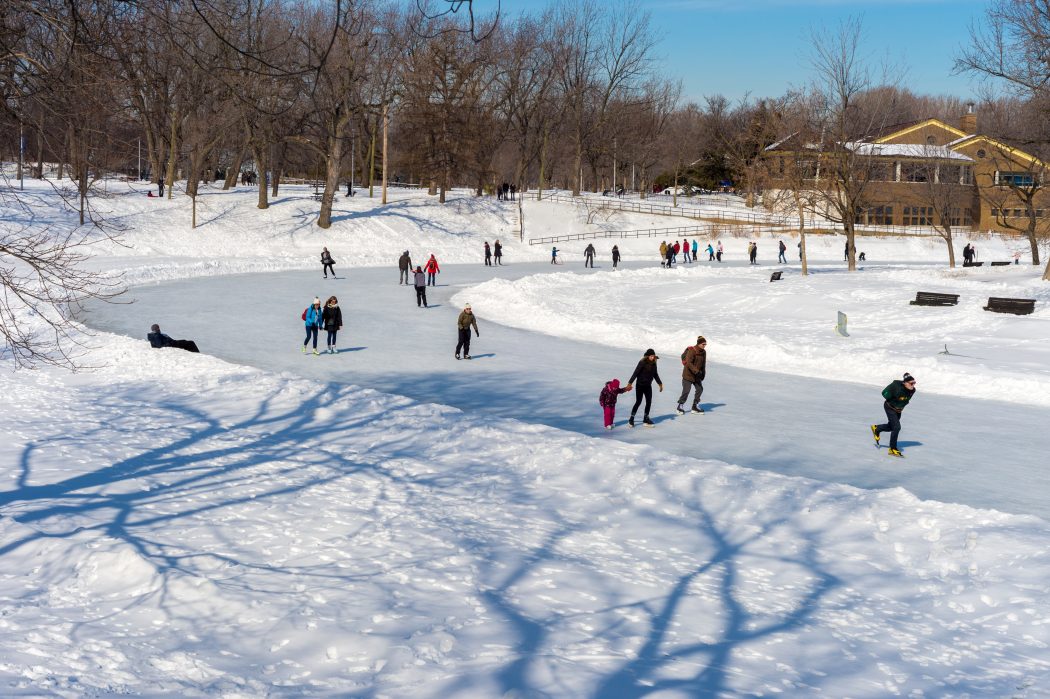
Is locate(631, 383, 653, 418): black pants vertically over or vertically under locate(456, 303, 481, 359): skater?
under

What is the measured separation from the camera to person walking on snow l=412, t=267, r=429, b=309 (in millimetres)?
26859

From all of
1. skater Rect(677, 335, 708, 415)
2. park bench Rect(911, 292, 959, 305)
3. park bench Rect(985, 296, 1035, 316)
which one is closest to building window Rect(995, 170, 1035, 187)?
park bench Rect(911, 292, 959, 305)

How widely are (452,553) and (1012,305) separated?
21520 mm

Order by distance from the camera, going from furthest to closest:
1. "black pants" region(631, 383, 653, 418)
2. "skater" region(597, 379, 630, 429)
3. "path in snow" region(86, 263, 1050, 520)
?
"black pants" region(631, 383, 653, 418), "skater" region(597, 379, 630, 429), "path in snow" region(86, 263, 1050, 520)

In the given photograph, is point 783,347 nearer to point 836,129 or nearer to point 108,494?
point 108,494

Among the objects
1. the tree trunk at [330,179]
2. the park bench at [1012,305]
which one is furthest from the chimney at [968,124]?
the park bench at [1012,305]

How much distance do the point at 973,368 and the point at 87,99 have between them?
17058 millimetres

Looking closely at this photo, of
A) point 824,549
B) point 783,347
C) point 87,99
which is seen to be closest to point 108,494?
point 87,99

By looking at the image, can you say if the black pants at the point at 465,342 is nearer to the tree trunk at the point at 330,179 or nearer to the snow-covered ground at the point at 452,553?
the snow-covered ground at the point at 452,553

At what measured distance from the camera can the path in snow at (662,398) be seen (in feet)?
39.2

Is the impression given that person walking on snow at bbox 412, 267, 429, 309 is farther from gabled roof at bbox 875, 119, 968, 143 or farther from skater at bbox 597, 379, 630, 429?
A: gabled roof at bbox 875, 119, 968, 143

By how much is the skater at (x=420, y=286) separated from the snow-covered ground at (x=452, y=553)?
886 cm

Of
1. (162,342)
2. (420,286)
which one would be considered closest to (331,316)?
(162,342)

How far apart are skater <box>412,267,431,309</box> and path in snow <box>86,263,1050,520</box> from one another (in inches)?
16.8
